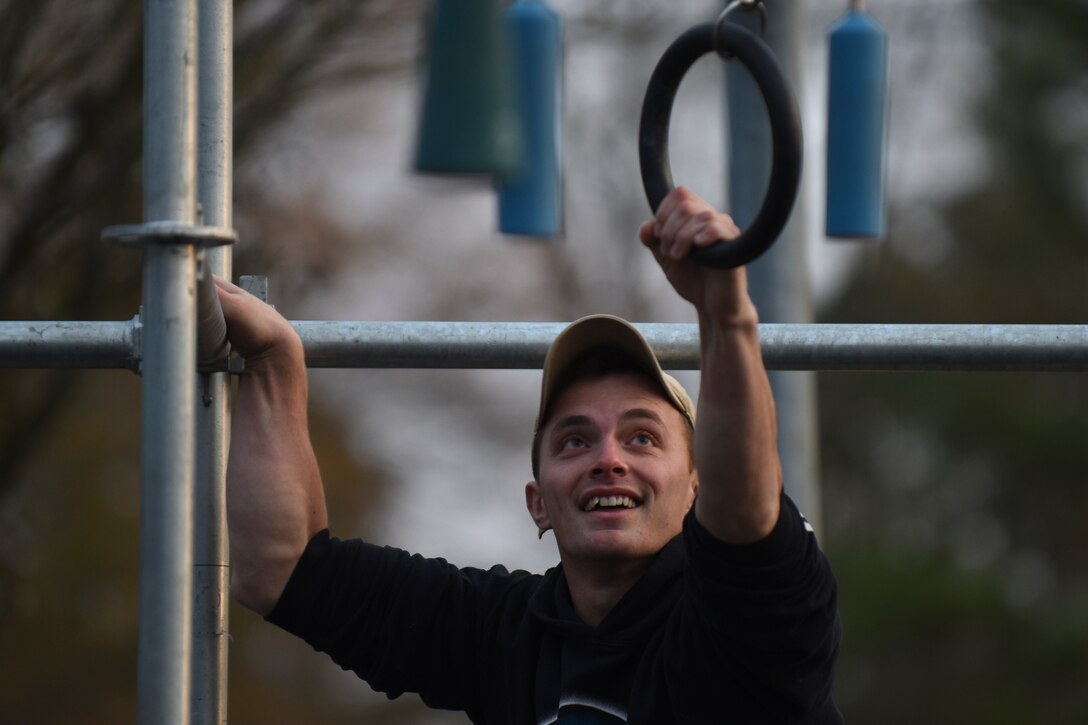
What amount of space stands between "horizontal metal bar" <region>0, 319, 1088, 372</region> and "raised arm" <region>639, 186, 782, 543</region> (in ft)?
1.77

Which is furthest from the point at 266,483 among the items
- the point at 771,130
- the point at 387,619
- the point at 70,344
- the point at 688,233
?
the point at 771,130

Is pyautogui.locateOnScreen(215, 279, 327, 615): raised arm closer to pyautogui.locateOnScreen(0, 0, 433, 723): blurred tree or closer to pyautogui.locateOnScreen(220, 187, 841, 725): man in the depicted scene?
pyautogui.locateOnScreen(220, 187, 841, 725): man

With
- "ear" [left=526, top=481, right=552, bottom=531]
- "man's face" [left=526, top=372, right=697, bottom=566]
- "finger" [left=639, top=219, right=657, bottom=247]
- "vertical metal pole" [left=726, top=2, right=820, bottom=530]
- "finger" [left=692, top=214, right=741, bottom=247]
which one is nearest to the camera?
"finger" [left=692, top=214, right=741, bottom=247]

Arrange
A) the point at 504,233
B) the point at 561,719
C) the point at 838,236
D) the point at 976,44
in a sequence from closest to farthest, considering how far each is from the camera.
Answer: the point at 561,719, the point at 504,233, the point at 838,236, the point at 976,44

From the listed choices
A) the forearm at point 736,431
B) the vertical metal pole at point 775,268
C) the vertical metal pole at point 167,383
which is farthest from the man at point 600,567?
the vertical metal pole at point 775,268

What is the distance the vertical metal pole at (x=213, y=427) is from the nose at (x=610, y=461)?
23.7 inches

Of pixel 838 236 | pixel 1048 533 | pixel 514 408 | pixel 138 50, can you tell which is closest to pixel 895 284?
pixel 1048 533

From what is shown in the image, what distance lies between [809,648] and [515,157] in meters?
0.76

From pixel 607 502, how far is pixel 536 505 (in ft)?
0.99

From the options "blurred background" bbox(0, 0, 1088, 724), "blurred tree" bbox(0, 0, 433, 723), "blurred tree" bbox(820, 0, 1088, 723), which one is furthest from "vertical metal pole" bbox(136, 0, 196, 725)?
"blurred tree" bbox(820, 0, 1088, 723)

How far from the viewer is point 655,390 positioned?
2.73 metres

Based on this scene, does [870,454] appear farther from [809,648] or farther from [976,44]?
[809,648]

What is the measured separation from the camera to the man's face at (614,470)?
261cm

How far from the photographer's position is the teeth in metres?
2.62
